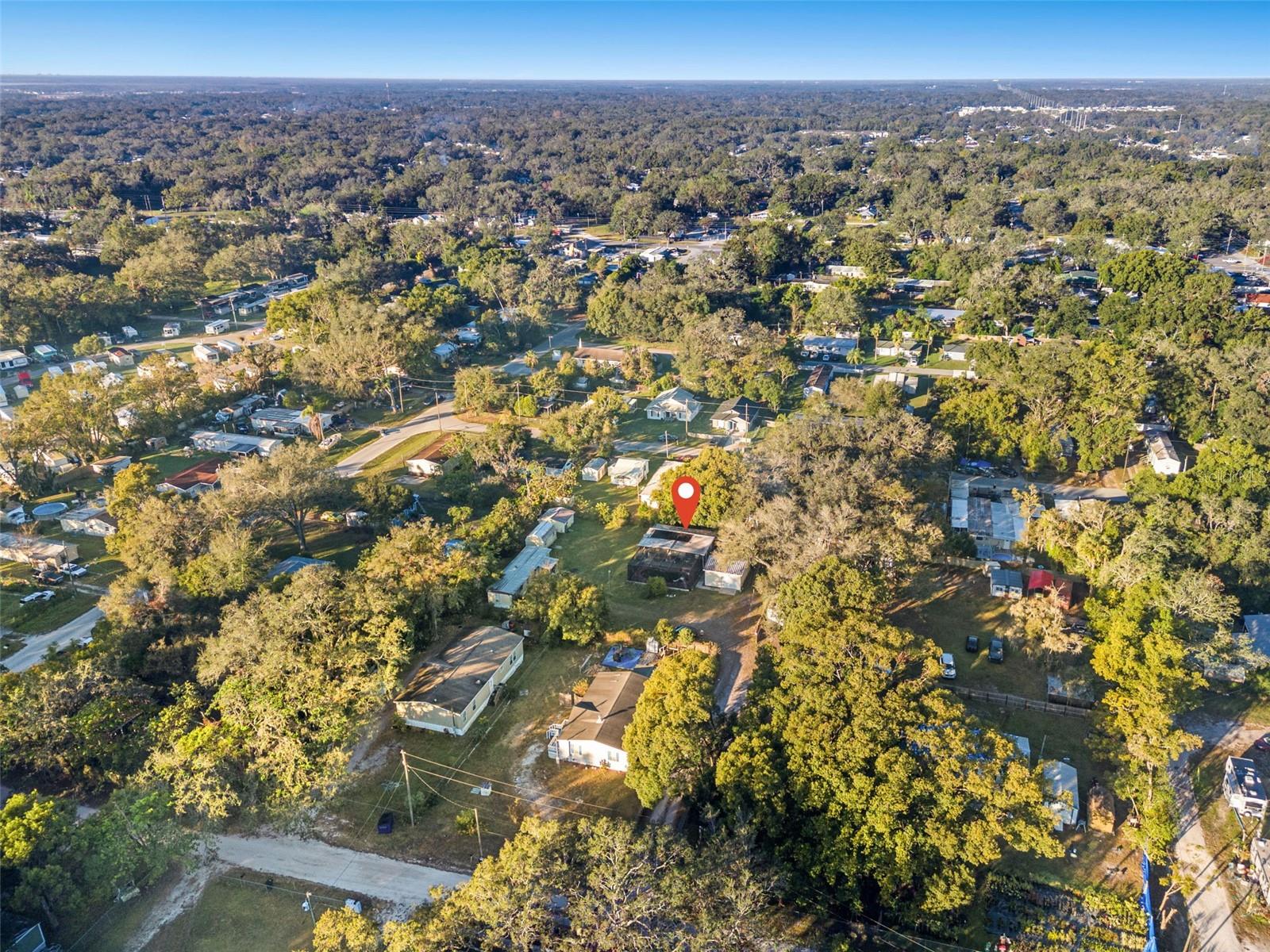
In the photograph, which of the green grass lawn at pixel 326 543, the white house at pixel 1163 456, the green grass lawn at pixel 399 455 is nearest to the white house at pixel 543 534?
the green grass lawn at pixel 326 543

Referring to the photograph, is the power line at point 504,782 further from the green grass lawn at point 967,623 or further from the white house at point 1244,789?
the white house at point 1244,789

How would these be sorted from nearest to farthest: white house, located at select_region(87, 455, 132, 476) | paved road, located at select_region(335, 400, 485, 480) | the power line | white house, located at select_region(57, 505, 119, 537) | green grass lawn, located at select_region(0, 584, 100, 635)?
the power line, green grass lawn, located at select_region(0, 584, 100, 635), white house, located at select_region(57, 505, 119, 537), white house, located at select_region(87, 455, 132, 476), paved road, located at select_region(335, 400, 485, 480)

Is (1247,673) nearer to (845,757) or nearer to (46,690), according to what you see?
(845,757)

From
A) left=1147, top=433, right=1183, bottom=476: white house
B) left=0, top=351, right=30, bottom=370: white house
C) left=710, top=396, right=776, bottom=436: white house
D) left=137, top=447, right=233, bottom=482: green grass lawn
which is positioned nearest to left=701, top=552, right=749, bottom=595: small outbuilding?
left=710, top=396, right=776, bottom=436: white house

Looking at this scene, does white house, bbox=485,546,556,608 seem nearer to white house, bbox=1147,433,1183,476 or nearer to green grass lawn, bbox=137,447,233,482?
green grass lawn, bbox=137,447,233,482

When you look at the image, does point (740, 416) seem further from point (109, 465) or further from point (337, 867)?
point (109, 465)

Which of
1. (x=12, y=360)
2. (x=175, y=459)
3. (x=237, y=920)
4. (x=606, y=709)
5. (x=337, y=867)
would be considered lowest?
(x=237, y=920)

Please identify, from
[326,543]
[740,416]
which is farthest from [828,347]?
[326,543]
